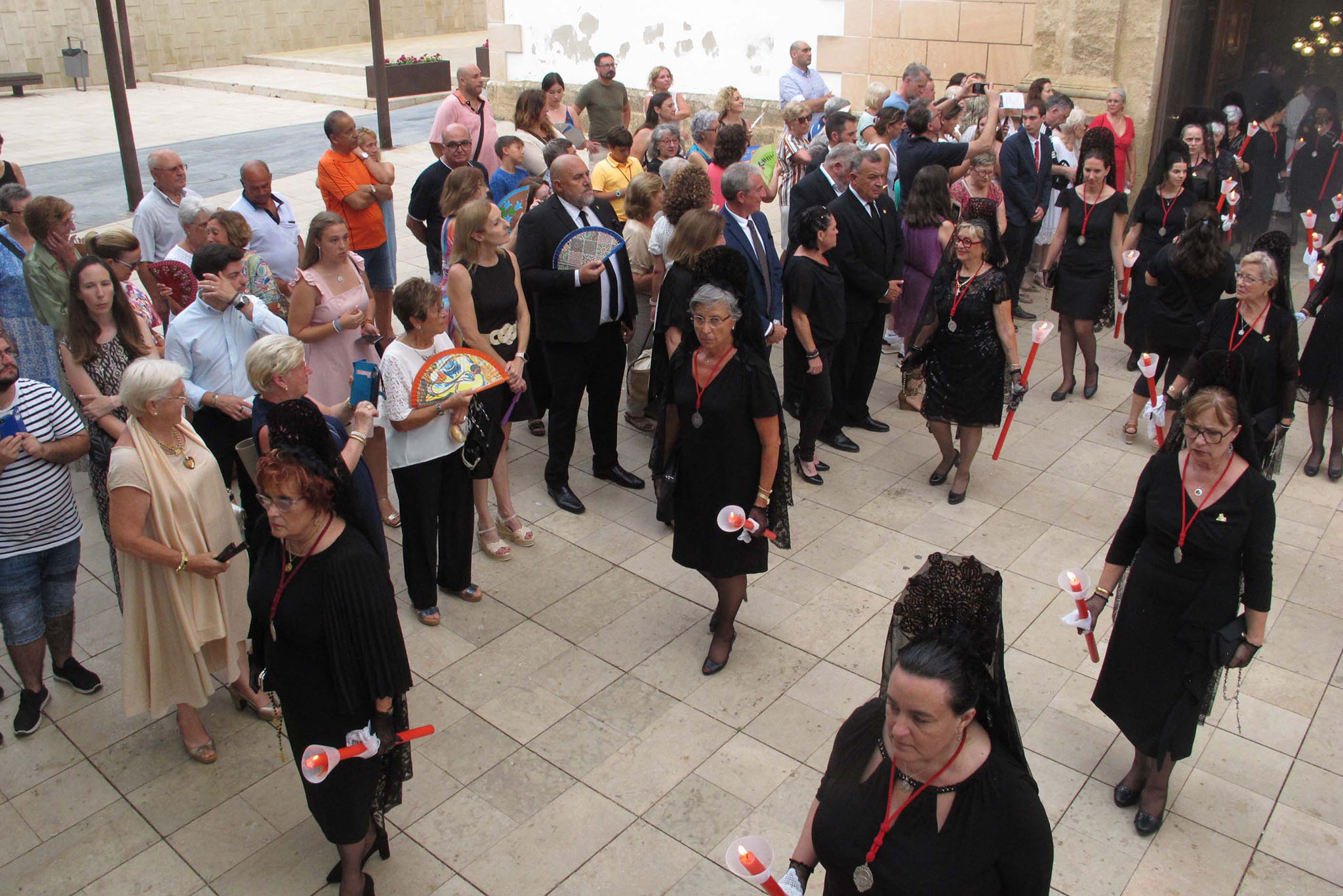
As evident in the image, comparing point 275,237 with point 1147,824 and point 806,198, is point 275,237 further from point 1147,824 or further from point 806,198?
point 1147,824

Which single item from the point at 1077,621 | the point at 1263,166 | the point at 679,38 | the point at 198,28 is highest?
the point at 198,28

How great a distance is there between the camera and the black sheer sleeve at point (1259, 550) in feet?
13.2

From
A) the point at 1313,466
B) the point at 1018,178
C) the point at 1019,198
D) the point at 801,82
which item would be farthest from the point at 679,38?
the point at 1313,466

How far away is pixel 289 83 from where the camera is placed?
77.2 ft

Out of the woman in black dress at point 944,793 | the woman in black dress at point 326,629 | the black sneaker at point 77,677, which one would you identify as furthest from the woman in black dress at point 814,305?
the black sneaker at point 77,677

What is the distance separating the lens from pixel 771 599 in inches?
233

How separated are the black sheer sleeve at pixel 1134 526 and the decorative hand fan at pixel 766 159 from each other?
582 cm

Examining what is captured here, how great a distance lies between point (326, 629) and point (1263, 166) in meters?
11.6

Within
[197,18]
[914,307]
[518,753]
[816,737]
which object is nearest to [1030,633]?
[816,737]

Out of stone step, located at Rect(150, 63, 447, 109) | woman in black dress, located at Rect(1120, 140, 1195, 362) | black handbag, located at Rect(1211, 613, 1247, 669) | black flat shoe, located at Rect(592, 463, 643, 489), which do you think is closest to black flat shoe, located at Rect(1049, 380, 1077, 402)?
woman in black dress, located at Rect(1120, 140, 1195, 362)

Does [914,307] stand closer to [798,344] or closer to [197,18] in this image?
[798,344]

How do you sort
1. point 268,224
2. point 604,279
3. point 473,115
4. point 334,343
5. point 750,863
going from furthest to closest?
point 473,115 → point 268,224 → point 604,279 → point 334,343 → point 750,863

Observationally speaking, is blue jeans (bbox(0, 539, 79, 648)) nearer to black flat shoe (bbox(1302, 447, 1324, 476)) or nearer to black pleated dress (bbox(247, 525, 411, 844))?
black pleated dress (bbox(247, 525, 411, 844))

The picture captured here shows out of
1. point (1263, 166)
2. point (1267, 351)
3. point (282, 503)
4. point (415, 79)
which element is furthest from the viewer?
point (415, 79)
